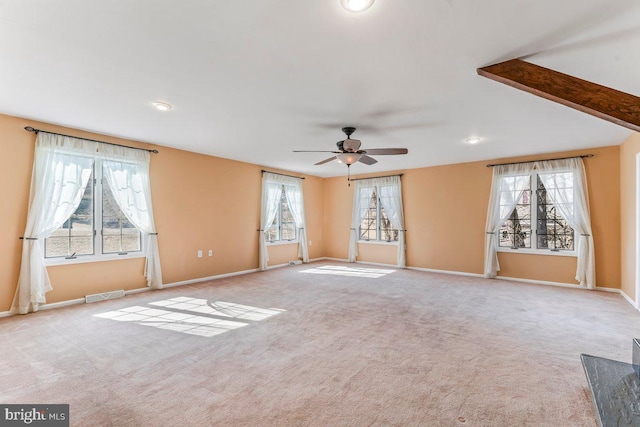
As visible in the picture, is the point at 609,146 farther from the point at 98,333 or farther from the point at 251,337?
the point at 98,333

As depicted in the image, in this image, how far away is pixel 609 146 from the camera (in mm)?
5203

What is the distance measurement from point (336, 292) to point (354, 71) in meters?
3.61

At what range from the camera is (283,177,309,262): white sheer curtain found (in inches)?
314

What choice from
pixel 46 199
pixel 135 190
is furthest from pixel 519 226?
pixel 46 199

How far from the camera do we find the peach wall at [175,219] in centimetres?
385

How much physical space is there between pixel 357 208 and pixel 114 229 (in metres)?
5.70

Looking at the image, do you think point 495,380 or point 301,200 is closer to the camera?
point 495,380

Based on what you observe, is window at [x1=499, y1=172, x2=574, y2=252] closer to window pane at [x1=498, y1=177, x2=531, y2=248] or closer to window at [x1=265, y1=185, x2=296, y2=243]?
window pane at [x1=498, y1=177, x2=531, y2=248]

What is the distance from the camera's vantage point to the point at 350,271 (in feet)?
23.2

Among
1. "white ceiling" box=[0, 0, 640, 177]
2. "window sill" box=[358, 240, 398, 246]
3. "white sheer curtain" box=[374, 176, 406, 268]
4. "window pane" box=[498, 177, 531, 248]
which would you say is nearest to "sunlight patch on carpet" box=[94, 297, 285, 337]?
"white ceiling" box=[0, 0, 640, 177]

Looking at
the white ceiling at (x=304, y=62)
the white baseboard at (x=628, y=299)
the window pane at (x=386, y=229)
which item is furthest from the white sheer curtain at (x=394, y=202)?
the white baseboard at (x=628, y=299)

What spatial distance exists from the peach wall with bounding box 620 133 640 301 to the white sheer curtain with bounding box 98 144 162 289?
7.66 meters

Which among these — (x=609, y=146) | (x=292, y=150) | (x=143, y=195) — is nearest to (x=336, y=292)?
(x=292, y=150)

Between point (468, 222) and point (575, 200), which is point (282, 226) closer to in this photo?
point (468, 222)
